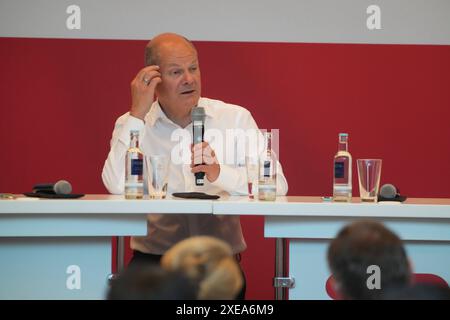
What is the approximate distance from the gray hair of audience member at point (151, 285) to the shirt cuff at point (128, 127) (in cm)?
201

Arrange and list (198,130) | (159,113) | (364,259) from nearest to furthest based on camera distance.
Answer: (364,259)
(198,130)
(159,113)

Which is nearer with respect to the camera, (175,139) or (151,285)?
(151,285)

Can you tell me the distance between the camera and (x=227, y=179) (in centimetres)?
279

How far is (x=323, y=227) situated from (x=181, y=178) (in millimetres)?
806

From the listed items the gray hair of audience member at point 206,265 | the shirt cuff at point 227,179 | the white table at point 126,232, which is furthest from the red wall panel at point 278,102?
the gray hair of audience member at point 206,265

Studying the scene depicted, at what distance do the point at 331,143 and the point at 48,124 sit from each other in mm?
1621

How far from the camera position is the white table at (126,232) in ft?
7.92

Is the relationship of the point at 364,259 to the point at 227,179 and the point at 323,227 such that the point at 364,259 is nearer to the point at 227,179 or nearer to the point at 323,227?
the point at 323,227

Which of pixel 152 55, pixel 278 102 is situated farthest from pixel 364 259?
pixel 278 102

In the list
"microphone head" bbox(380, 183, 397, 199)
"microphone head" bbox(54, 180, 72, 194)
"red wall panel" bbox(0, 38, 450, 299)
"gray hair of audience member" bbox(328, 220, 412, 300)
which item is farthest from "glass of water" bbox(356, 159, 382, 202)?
"red wall panel" bbox(0, 38, 450, 299)

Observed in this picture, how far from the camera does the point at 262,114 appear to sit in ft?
14.6

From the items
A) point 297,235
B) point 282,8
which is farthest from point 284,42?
point 297,235

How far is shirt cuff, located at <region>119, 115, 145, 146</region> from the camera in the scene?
115 inches
